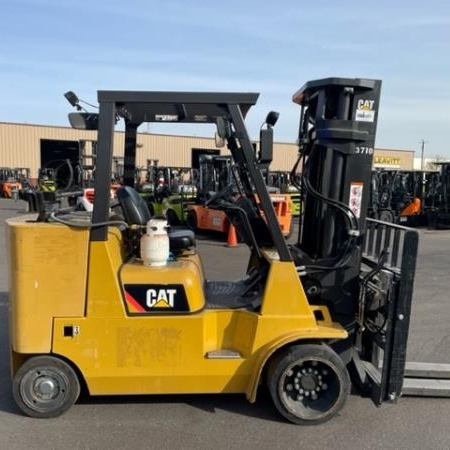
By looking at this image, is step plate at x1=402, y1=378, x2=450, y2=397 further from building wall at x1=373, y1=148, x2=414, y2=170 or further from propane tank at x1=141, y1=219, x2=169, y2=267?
building wall at x1=373, y1=148, x2=414, y2=170

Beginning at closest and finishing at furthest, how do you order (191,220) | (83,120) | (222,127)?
(222,127) → (83,120) → (191,220)

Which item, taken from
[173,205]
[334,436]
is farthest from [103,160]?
[173,205]

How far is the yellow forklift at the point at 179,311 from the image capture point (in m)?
3.91

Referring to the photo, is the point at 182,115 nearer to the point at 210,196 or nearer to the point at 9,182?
the point at 210,196

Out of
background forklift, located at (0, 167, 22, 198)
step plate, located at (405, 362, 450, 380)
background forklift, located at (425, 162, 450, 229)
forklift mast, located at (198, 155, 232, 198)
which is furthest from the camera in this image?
background forklift, located at (0, 167, 22, 198)

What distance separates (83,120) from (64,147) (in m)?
45.4

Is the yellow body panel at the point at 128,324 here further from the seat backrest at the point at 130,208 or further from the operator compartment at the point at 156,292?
the seat backrest at the point at 130,208

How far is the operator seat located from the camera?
4.46 m

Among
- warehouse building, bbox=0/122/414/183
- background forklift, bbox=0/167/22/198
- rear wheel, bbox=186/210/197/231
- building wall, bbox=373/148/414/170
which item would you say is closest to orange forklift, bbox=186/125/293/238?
rear wheel, bbox=186/210/197/231

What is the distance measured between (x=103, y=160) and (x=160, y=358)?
1.51m

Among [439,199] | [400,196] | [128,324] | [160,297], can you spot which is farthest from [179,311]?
[400,196]

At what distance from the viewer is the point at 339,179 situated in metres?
4.38

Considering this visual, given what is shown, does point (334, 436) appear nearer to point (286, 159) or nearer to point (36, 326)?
point (36, 326)

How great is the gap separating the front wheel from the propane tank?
117 centimetres
